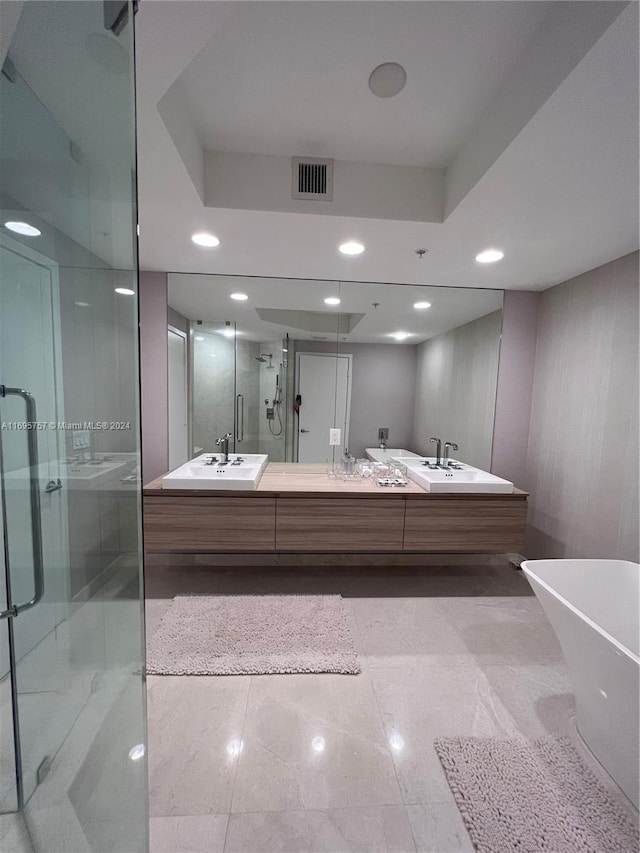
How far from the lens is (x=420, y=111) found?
1.34 metres

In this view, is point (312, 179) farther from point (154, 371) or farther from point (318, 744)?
point (318, 744)

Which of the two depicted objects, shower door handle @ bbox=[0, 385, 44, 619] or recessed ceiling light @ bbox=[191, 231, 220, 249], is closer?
shower door handle @ bbox=[0, 385, 44, 619]

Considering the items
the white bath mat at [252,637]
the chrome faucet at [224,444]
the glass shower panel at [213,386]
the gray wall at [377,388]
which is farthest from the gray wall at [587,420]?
the chrome faucet at [224,444]

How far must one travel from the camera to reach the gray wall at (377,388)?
2.77 metres

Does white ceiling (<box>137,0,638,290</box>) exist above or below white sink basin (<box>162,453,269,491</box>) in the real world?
above

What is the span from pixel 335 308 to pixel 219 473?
162 cm

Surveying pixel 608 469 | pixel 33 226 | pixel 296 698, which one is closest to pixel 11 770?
pixel 296 698

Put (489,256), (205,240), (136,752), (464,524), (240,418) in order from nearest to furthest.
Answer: (136,752), (205,240), (489,256), (464,524), (240,418)

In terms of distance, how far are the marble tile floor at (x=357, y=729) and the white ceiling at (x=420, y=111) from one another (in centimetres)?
232

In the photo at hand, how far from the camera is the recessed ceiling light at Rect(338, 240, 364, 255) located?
199 centimetres

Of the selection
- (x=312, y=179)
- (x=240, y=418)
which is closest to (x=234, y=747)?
(x=240, y=418)

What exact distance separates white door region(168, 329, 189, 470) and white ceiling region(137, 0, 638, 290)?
844 millimetres

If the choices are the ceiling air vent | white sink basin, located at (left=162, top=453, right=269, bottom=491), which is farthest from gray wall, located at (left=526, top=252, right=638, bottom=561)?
white sink basin, located at (left=162, top=453, right=269, bottom=491)

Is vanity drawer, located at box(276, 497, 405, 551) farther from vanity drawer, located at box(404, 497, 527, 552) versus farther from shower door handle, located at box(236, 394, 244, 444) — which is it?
shower door handle, located at box(236, 394, 244, 444)
